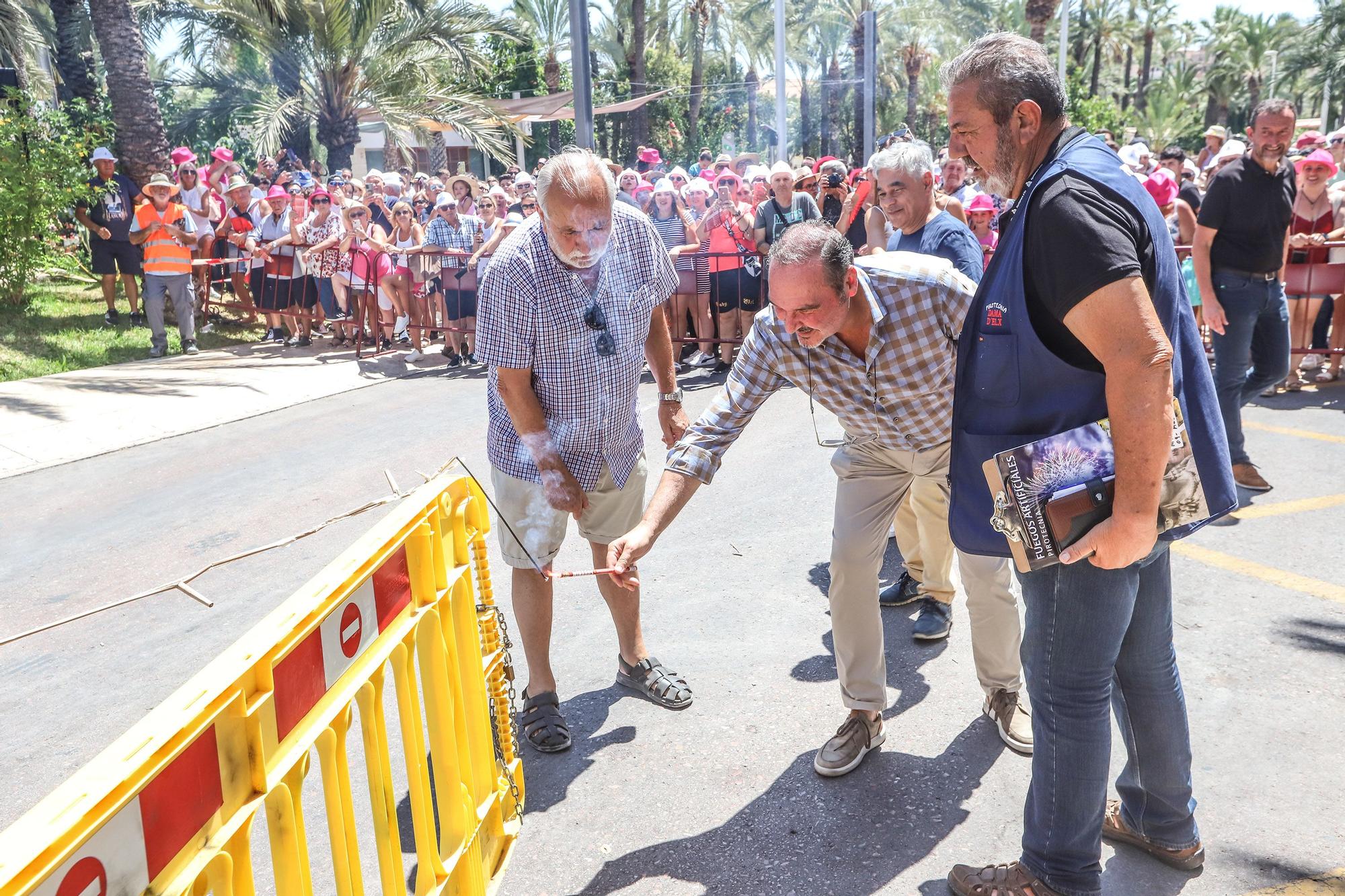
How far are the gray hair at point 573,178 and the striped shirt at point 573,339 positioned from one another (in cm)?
18

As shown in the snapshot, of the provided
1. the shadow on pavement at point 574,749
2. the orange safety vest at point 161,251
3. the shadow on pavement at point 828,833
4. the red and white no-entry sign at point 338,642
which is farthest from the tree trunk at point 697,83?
the red and white no-entry sign at point 338,642

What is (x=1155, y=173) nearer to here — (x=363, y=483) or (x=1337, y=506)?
(x=1337, y=506)

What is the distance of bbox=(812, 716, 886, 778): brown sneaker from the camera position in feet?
10.7

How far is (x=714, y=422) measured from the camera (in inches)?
124

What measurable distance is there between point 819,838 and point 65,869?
2.19 m

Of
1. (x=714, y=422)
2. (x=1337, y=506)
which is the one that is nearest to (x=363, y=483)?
(x=714, y=422)

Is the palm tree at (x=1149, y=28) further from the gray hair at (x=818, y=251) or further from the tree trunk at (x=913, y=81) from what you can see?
the gray hair at (x=818, y=251)

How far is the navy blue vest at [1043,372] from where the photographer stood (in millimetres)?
2207

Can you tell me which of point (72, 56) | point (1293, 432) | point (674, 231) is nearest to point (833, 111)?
point (72, 56)

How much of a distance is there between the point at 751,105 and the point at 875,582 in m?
46.7

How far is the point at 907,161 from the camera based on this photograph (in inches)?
195

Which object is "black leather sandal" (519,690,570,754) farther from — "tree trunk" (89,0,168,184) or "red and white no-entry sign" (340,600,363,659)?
"tree trunk" (89,0,168,184)

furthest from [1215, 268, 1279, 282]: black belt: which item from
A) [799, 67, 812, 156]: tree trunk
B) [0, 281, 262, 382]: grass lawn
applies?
[799, 67, 812, 156]: tree trunk

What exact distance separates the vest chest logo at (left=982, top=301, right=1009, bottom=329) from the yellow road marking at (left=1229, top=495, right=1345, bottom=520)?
3.82 meters
